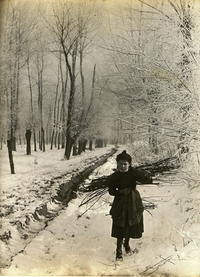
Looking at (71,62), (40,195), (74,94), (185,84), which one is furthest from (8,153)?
(185,84)

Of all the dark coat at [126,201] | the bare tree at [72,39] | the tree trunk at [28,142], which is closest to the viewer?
the dark coat at [126,201]

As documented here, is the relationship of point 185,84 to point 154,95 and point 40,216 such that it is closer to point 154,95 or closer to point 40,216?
point 154,95

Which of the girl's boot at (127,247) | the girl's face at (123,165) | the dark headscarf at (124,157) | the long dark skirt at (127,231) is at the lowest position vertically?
the girl's boot at (127,247)

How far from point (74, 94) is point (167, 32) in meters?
1.11

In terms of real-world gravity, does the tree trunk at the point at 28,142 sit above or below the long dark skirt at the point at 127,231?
above

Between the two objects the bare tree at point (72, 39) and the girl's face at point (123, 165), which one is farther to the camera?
the bare tree at point (72, 39)

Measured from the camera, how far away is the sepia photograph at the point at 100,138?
2828 mm

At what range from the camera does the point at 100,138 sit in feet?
10.5

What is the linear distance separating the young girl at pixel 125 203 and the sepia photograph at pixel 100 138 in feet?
0.03

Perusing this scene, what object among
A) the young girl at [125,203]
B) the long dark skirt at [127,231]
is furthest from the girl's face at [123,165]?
the long dark skirt at [127,231]

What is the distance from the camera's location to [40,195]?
120 inches

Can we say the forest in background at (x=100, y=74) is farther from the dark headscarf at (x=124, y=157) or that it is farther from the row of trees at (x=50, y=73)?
the dark headscarf at (x=124, y=157)

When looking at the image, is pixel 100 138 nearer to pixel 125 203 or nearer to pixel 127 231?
pixel 125 203

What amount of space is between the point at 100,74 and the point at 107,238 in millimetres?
1604
